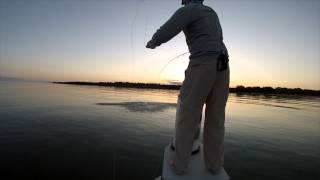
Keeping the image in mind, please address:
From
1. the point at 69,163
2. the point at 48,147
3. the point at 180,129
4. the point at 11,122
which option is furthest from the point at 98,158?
the point at 11,122

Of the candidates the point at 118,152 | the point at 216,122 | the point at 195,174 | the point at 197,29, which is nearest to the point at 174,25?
the point at 197,29

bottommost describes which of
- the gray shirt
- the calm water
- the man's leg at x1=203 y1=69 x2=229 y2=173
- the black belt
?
the calm water

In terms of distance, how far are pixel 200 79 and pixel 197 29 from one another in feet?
2.01

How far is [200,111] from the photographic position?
10.0ft

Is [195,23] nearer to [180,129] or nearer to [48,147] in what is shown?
[180,129]

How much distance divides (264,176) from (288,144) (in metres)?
3.80

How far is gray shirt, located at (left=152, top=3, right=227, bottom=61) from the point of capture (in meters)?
2.97

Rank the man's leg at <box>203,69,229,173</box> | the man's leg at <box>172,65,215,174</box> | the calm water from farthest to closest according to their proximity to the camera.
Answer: the calm water → the man's leg at <box>203,69,229,173</box> → the man's leg at <box>172,65,215,174</box>

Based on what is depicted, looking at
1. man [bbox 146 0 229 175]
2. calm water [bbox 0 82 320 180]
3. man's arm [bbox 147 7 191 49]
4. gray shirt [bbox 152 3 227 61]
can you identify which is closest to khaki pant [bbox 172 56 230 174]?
man [bbox 146 0 229 175]

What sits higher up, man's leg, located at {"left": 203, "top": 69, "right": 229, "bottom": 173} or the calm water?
man's leg, located at {"left": 203, "top": 69, "right": 229, "bottom": 173}

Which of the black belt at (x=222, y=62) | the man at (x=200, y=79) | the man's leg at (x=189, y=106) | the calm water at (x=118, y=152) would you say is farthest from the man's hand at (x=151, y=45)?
the calm water at (x=118, y=152)

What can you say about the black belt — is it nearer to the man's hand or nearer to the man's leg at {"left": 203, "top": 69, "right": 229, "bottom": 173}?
the man's leg at {"left": 203, "top": 69, "right": 229, "bottom": 173}

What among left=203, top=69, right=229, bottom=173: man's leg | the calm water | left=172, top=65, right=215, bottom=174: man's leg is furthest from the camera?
the calm water

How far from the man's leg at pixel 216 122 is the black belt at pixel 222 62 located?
6cm
